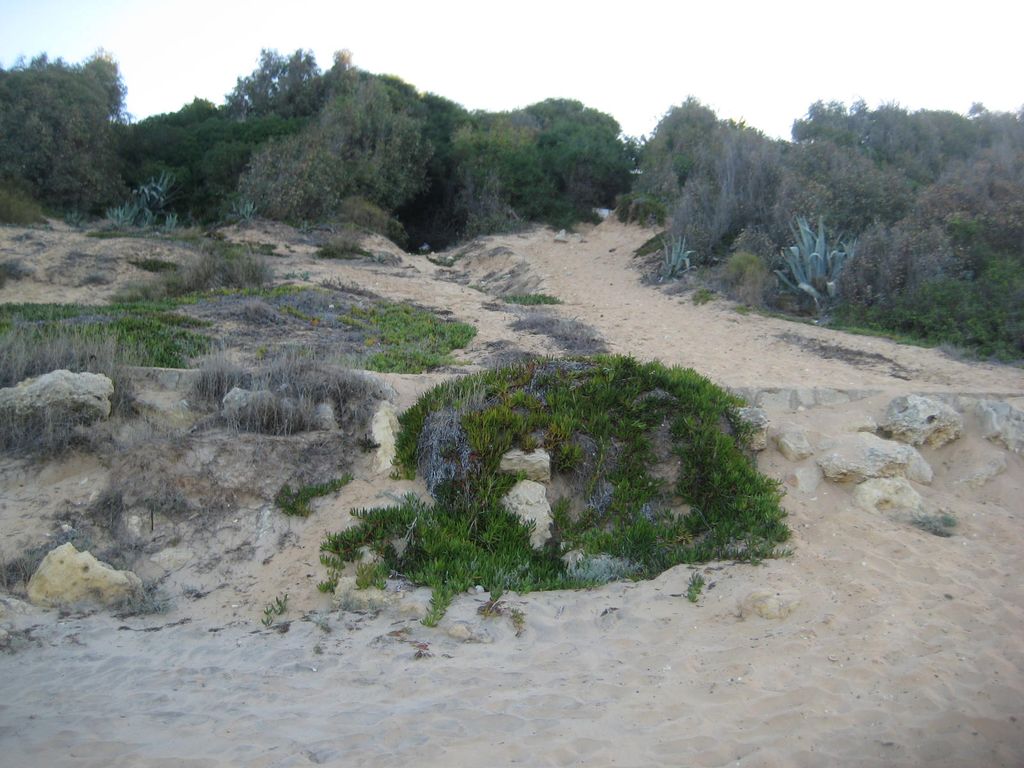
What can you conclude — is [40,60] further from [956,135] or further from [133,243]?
[956,135]

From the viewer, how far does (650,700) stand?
378 cm

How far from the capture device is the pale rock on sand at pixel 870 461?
20.2 ft

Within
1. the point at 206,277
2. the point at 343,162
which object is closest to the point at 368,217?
the point at 343,162

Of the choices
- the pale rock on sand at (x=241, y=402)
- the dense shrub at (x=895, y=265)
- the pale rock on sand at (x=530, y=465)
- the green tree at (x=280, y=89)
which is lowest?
the pale rock on sand at (x=530, y=465)

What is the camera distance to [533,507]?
18.9 ft

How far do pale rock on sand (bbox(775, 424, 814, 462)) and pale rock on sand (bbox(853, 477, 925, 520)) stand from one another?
0.53 metres

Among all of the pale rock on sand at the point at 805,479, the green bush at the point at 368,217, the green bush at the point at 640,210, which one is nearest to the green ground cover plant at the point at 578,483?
the pale rock on sand at the point at 805,479

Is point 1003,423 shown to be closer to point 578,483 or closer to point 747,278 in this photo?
point 578,483

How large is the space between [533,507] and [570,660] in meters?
1.64

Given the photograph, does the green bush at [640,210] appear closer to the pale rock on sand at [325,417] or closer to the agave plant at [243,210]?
the agave plant at [243,210]

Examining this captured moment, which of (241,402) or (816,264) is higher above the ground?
(816,264)

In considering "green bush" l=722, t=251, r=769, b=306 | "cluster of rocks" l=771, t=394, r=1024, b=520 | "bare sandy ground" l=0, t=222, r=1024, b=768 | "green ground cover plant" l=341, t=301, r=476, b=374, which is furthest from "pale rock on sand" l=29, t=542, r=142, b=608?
"green bush" l=722, t=251, r=769, b=306

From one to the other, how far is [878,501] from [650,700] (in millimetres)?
3065

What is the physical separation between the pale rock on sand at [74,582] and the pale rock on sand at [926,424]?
6087 millimetres
